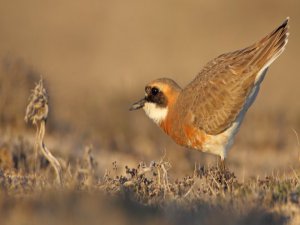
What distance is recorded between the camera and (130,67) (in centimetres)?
2658

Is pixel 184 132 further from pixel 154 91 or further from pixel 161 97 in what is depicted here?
pixel 154 91

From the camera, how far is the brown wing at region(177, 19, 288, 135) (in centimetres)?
1077

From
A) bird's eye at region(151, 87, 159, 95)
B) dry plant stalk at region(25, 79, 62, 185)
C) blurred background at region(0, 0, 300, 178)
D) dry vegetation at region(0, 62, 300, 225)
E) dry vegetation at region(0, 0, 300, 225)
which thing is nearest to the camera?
dry vegetation at region(0, 62, 300, 225)

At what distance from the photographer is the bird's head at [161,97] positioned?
11.4 m

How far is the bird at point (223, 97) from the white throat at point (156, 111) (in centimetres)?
30

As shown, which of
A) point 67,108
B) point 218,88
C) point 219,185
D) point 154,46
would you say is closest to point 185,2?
point 154,46

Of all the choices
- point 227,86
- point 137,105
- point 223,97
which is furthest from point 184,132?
point 137,105

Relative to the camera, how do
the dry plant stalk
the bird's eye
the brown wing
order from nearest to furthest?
the dry plant stalk < the brown wing < the bird's eye

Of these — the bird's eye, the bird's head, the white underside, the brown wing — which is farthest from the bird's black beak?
the white underside

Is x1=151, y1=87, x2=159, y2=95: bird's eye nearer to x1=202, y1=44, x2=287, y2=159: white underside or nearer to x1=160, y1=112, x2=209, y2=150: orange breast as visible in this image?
x1=160, y1=112, x2=209, y2=150: orange breast

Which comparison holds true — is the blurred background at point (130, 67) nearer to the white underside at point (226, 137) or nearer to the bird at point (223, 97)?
the white underside at point (226, 137)

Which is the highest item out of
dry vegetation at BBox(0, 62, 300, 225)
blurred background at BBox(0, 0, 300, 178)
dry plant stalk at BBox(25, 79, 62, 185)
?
blurred background at BBox(0, 0, 300, 178)

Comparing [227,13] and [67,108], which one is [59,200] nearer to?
[67,108]

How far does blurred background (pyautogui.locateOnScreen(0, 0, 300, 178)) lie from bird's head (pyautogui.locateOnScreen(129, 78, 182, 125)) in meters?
1.60
